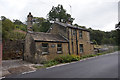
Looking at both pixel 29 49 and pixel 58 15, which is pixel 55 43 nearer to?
pixel 29 49

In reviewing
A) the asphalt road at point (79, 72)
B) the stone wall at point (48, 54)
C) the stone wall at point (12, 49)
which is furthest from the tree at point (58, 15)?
the asphalt road at point (79, 72)

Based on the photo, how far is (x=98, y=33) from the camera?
2040 inches

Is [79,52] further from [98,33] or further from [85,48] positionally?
[98,33]

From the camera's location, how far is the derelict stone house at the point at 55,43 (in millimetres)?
13182

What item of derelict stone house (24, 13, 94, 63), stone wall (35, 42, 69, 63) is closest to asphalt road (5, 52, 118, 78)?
stone wall (35, 42, 69, 63)

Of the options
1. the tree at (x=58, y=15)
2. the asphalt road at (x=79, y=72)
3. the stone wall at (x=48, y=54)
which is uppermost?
the tree at (x=58, y=15)

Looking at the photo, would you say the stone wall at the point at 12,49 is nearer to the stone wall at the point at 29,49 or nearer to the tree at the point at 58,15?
the stone wall at the point at 29,49

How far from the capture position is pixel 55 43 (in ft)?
48.5

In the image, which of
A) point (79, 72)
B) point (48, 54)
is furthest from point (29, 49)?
point (79, 72)

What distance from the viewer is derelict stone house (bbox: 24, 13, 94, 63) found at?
13182 millimetres

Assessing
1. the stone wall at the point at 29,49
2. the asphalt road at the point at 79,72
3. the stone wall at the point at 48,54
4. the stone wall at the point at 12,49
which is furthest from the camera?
the stone wall at the point at 12,49

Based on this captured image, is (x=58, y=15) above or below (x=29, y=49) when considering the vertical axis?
above

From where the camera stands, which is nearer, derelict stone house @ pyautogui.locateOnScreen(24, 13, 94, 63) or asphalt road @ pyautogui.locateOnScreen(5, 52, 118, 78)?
asphalt road @ pyautogui.locateOnScreen(5, 52, 118, 78)

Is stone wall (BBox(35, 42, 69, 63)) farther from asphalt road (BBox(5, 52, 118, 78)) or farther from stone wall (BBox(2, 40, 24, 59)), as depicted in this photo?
stone wall (BBox(2, 40, 24, 59))
